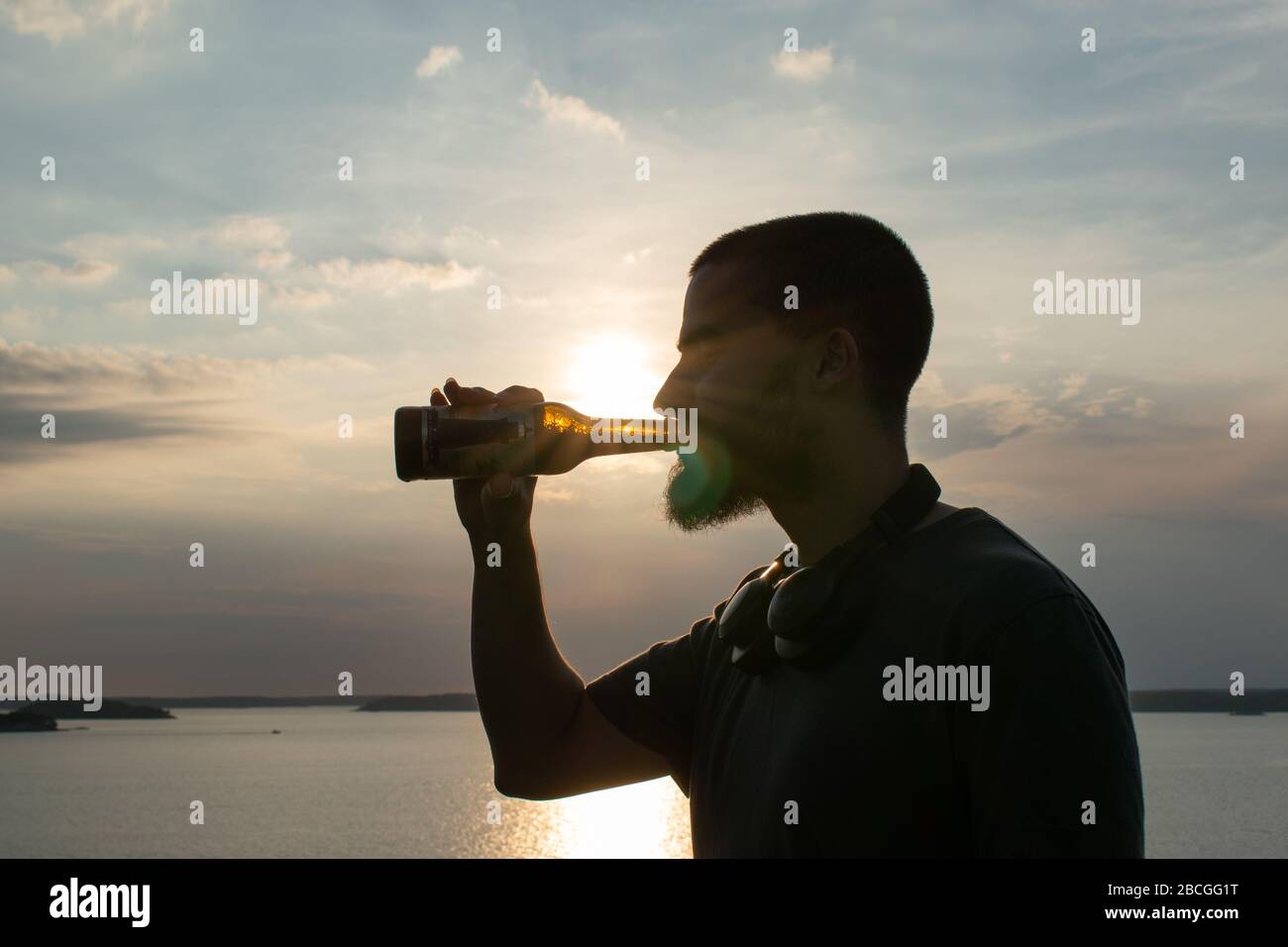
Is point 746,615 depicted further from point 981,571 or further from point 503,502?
point 503,502

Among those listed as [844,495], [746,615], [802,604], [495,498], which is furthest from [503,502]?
[802,604]

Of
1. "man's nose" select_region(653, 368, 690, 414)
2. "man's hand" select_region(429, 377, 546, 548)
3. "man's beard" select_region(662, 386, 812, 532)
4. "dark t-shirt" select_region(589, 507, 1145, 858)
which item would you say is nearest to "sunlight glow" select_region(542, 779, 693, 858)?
"man's hand" select_region(429, 377, 546, 548)

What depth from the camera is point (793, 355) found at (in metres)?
2.68

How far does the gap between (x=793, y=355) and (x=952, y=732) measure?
42.4 inches

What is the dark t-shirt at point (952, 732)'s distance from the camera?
1791 millimetres

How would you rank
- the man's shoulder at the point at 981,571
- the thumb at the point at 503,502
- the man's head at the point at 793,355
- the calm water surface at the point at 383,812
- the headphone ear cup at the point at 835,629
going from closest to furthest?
the man's shoulder at the point at 981,571
the headphone ear cup at the point at 835,629
the man's head at the point at 793,355
the thumb at the point at 503,502
the calm water surface at the point at 383,812

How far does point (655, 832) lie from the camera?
8488 centimetres

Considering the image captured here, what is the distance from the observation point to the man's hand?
3033 mm

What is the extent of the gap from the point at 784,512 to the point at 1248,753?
197 m

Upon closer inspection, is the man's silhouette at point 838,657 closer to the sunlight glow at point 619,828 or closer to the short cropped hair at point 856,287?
the short cropped hair at point 856,287

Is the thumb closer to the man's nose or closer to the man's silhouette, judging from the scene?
the man's silhouette

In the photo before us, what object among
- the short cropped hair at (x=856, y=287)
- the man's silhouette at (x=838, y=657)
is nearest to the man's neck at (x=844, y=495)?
A: the man's silhouette at (x=838, y=657)
